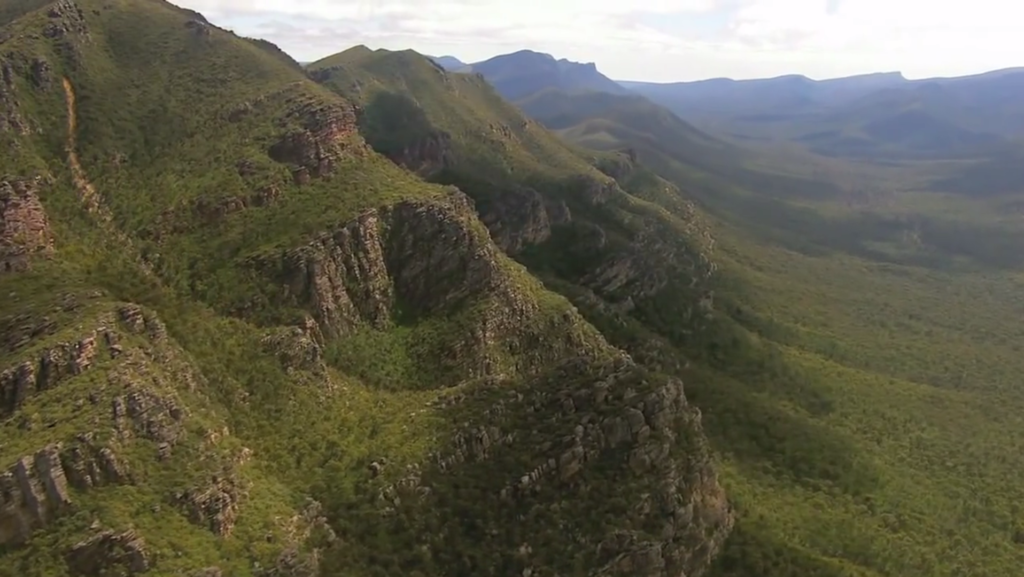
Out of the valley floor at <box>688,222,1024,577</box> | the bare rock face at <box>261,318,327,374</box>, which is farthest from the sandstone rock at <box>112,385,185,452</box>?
the valley floor at <box>688,222,1024,577</box>

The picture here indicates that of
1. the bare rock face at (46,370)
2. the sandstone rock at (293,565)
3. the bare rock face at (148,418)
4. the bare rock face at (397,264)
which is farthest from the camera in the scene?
the bare rock face at (397,264)

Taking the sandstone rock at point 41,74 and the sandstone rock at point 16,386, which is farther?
the sandstone rock at point 41,74

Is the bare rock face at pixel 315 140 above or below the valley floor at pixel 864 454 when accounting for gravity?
above

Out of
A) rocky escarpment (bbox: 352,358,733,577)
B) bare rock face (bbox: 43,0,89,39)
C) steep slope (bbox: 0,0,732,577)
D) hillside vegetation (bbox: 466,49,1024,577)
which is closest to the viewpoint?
steep slope (bbox: 0,0,732,577)

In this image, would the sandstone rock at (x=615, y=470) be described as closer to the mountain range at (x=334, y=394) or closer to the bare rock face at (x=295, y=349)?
the mountain range at (x=334, y=394)

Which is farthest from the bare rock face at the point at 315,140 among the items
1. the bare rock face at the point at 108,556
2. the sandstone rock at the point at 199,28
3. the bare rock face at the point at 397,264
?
the bare rock face at the point at 108,556

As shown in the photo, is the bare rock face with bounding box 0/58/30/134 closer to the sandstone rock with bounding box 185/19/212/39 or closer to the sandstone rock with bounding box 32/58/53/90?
the sandstone rock with bounding box 32/58/53/90

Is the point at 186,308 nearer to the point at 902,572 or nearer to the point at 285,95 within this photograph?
the point at 285,95
